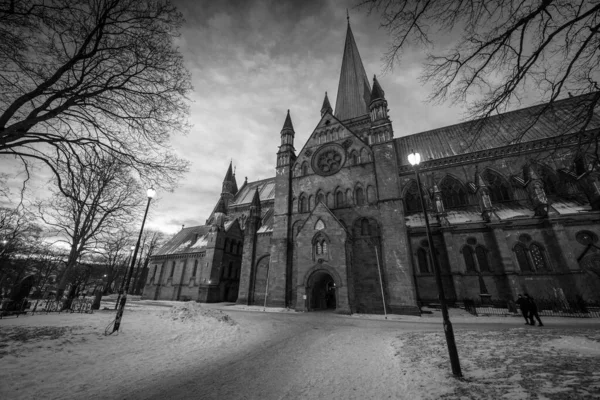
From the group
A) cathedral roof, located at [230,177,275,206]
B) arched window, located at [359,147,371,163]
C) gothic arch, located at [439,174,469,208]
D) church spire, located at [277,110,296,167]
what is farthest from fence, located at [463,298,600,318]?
cathedral roof, located at [230,177,275,206]

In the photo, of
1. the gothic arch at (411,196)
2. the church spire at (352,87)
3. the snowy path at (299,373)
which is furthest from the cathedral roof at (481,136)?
the snowy path at (299,373)

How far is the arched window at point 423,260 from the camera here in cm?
2120

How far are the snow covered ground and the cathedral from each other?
30.1 ft

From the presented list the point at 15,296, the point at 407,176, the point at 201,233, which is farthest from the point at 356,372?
the point at 201,233

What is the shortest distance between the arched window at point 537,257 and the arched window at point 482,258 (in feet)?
10.2

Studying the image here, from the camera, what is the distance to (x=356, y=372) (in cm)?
579

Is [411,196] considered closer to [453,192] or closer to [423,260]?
[453,192]

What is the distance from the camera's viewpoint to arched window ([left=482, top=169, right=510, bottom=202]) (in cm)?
2294

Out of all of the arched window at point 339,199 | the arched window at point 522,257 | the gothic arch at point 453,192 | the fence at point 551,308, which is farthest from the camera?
the gothic arch at point 453,192

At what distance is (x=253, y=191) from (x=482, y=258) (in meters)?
33.3

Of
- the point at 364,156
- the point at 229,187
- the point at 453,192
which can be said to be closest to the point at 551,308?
the point at 453,192

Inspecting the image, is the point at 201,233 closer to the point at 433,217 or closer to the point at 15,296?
the point at 15,296

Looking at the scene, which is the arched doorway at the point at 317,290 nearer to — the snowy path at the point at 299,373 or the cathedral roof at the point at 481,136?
the snowy path at the point at 299,373

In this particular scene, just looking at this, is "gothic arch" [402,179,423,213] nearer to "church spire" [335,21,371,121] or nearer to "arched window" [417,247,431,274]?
"arched window" [417,247,431,274]
